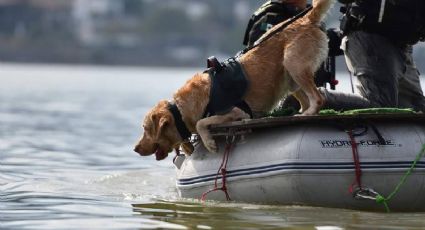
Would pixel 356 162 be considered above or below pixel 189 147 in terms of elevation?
below

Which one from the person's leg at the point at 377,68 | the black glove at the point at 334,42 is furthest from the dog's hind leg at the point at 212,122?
the black glove at the point at 334,42

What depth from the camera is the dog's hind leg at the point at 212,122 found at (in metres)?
8.43

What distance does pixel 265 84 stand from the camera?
337 inches

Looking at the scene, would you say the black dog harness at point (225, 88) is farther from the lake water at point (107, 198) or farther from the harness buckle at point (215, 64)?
the lake water at point (107, 198)

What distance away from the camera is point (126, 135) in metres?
18.3

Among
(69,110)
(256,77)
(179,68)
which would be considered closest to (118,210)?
(256,77)

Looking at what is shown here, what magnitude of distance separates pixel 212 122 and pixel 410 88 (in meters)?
2.03

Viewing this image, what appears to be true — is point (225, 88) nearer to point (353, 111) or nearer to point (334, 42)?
point (353, 111)

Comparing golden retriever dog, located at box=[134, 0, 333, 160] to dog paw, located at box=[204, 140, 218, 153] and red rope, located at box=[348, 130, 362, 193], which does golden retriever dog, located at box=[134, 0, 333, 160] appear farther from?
red rope, located at box=[348, 130, 362, 193]

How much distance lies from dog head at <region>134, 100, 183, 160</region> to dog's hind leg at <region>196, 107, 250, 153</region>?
27 centimetres

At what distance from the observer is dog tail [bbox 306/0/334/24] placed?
27.5 feet

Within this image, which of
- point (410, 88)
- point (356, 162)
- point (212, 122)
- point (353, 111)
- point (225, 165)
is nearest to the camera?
point (356, 162)

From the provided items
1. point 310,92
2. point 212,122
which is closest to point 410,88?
point 310,92

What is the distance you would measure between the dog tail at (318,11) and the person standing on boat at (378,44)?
1.22 feet
